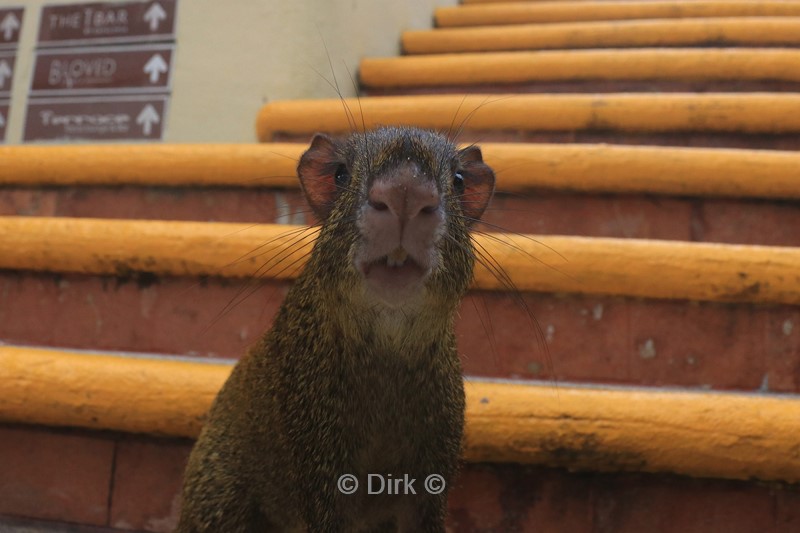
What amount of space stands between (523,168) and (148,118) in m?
1.80

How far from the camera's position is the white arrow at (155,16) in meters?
2.54

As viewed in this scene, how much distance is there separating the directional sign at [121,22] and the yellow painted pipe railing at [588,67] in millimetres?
957

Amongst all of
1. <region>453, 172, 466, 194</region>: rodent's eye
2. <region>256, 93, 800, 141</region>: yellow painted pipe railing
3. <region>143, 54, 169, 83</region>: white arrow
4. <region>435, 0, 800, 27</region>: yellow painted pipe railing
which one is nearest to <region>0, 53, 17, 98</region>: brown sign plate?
<region>143, 54, 169, 83</region>: white arrow

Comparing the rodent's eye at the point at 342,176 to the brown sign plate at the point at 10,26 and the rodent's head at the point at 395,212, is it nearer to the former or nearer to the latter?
the rodent's head at the point at 395,212

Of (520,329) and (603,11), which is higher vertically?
(603,11)

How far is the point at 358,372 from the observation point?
96cm

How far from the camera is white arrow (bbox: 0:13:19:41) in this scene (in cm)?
270

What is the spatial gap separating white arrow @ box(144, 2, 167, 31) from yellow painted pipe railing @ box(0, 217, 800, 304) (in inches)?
52.4

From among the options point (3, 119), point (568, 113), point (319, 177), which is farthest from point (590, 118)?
point (3, 119)

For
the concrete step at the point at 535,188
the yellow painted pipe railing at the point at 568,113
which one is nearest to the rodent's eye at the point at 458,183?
the concrete step at the point at 535,188

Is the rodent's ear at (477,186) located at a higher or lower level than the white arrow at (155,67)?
lower

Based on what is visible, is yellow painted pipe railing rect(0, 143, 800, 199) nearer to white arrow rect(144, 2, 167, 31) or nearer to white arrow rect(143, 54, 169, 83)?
white arrow rect(143, 54, 169, 83)

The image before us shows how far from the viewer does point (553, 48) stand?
3094mm

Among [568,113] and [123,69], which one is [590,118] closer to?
[568,113]
